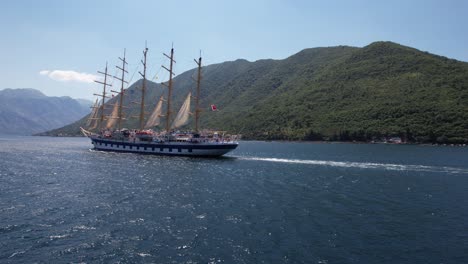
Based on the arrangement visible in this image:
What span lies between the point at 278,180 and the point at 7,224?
3577 centimetres

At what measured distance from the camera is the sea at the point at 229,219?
22156 mm

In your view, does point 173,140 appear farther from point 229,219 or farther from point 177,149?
point 229,219

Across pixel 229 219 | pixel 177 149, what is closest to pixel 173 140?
pixel 177 149

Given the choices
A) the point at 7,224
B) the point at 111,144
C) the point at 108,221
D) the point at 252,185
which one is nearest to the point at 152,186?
the point at 252,185

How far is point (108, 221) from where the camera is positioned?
28828mm

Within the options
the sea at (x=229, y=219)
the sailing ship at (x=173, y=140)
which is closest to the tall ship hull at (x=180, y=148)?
the sailing ship at (x=173, y=140)

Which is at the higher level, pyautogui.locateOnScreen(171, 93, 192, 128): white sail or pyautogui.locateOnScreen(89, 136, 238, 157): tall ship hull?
pyautogui.locateOnScreen(171, 93, 192, 128): white sail

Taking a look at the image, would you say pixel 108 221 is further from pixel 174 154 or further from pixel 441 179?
pixel 174 154

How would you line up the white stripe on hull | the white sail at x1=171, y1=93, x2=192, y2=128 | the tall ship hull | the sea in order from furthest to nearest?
the white sail at x1=171, y1=93, x2=192, y2=128
the white stripe on hull
the tall ship hull
the sea

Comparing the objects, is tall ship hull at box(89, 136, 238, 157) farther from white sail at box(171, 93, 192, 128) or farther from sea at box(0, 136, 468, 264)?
sea at box(0, 136, 468, 264)

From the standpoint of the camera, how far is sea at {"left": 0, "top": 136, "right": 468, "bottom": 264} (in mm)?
22156

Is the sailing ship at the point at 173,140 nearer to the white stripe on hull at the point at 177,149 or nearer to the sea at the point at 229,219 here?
the white stripe on hull at the point at 177,149

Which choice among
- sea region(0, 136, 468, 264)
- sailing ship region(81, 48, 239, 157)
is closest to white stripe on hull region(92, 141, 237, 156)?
sailing ship region(81, 48, 239, 157)

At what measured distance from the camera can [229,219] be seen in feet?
99.4
